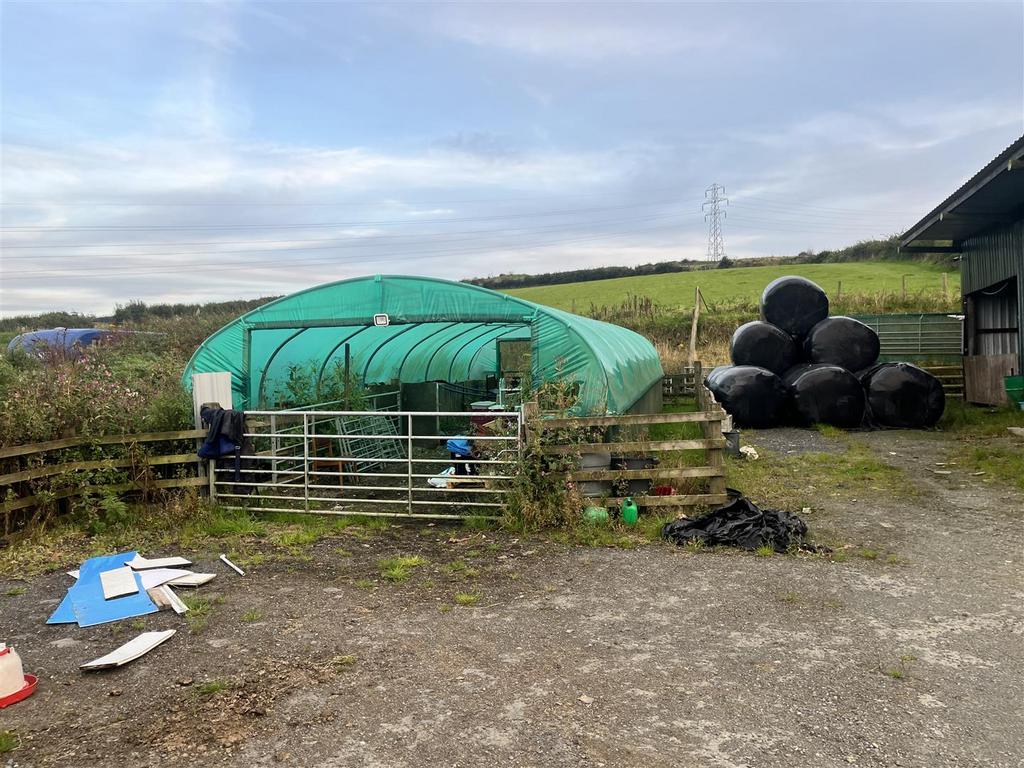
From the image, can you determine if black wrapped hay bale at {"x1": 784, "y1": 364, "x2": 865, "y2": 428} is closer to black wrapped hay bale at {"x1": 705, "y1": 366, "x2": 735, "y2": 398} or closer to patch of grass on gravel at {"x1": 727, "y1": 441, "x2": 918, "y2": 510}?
black wrapped hay bale at {"x1": 705, "y1": 366, "x2": 735, "y2": 398}

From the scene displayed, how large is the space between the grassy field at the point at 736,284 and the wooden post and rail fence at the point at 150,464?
27.6 meters

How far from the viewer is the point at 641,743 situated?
11.1 ft

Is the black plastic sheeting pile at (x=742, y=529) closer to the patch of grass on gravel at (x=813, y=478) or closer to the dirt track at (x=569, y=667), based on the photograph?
the dirt track at (x=569, y=667)

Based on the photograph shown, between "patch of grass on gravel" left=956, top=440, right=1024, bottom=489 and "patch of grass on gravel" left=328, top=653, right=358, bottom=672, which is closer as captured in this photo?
"patch of grass on gravel" left=328, top=653, right=358, bottom=672

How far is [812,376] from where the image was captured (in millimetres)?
14695

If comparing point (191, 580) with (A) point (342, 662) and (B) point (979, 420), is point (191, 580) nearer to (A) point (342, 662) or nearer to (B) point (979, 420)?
(A) point (342, 662)

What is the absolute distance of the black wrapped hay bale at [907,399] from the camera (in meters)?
14.3

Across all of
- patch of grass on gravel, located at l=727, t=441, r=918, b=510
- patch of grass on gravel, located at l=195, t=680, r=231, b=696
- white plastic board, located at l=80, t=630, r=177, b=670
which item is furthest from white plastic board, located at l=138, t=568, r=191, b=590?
patch of grass on gravel, located at l=727, t=441, r=918, b=510

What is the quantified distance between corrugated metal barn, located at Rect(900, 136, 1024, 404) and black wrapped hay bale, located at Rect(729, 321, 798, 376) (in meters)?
3.84

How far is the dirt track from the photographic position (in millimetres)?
3379

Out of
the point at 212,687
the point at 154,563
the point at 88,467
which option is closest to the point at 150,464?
the point at 88,467

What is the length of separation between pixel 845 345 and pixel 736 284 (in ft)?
83.4

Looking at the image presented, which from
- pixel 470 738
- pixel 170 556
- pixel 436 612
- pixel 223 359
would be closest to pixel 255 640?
pixel 436 612

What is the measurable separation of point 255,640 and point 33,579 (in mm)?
2730
